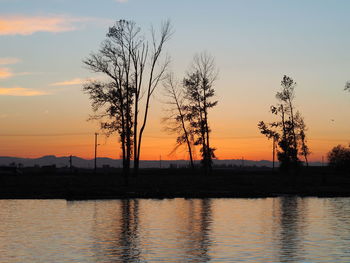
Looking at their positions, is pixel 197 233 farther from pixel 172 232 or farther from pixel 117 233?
pixel 117 233

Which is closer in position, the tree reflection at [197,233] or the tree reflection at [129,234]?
the tree reflection at [129,234]

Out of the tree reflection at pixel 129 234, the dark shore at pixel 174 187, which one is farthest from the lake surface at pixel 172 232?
the dark shore at pixel 174 187

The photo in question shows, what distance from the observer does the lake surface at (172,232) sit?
80.4ft

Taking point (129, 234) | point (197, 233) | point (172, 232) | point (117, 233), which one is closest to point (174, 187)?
point (172, 232)

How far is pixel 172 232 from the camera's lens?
32250 millimetres

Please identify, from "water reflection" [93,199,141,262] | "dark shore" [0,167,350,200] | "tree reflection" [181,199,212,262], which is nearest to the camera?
"water reflection" [93,199,141,262]

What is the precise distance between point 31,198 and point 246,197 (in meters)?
21.8

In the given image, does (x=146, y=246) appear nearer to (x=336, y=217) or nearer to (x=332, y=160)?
(x=336, y=217)

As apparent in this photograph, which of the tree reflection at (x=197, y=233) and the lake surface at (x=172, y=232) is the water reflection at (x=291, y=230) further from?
the tree reflection at (x=197, y=233)

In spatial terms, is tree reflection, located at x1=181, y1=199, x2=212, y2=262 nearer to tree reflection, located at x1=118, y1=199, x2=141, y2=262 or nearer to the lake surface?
the lake surface

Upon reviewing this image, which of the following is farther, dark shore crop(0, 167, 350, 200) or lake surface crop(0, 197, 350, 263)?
dark shore crop(0, 167, 350, 200)

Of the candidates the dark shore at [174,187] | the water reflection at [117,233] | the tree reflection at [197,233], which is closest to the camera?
the water reflection at [117,233]

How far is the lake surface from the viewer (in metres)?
24.5

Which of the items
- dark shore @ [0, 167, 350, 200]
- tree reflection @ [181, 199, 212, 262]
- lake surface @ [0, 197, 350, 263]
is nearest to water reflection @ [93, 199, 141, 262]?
lake surface @ [0, 197, 350, 263]
